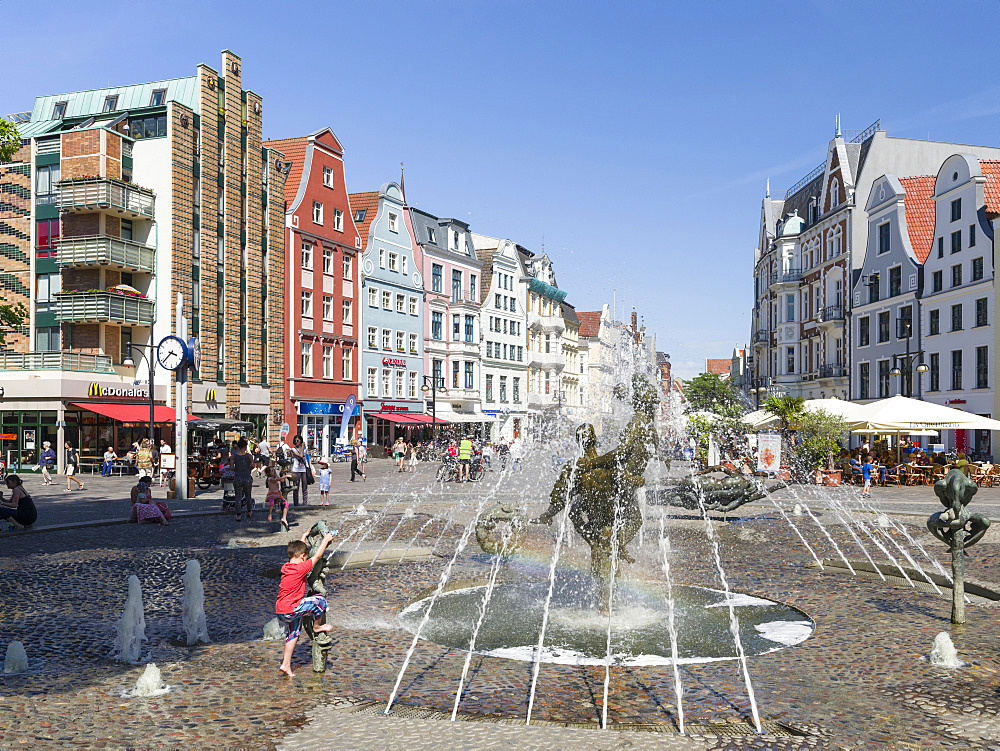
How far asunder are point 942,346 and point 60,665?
46.5 m

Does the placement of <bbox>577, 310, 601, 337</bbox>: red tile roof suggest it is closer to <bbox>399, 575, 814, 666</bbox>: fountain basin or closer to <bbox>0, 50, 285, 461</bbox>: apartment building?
<bbox>0, 50, 285, 461</bbox>: apartment building

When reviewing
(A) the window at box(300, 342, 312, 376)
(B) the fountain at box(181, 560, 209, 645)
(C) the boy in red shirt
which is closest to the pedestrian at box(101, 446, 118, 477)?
(A) the window at box(300, 342, 312, 376)

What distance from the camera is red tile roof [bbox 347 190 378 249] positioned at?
55.8 metres

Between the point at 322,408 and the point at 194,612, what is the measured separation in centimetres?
4228

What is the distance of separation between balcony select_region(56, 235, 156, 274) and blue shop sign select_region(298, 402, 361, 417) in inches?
505

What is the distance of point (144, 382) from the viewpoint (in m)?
39.9

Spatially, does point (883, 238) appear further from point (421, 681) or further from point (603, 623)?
point (421, 681)

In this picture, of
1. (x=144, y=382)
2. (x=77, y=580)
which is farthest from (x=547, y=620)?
(x=144, y=382)

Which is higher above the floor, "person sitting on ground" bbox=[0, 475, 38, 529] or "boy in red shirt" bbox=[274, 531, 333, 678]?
"boy in red shirt" bbox=[274, 531, 333, 678]

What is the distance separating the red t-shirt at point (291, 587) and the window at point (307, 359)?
4305 cm

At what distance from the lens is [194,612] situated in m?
8.63

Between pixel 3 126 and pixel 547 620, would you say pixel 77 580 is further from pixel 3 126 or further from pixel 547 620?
pixel 3 126

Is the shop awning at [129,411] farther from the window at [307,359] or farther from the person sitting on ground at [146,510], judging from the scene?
the person sitting on ground at [146,510]

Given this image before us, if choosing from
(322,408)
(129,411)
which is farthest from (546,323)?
(129,411)
